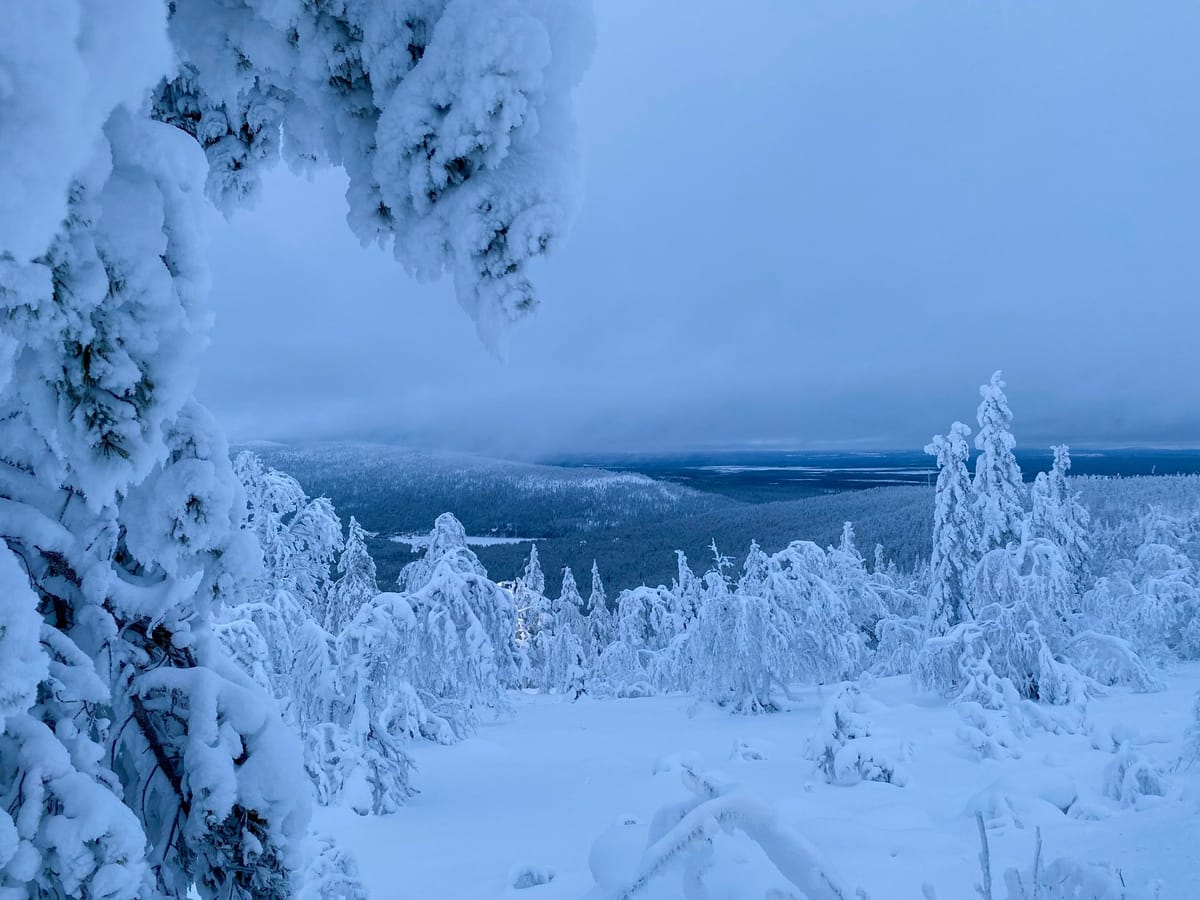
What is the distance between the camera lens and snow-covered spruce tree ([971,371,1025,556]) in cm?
1823

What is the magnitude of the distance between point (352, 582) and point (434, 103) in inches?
928

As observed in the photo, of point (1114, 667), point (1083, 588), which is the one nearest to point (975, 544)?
point (1114, 667)

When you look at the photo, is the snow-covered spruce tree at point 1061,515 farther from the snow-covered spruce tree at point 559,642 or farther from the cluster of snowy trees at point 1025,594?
the snow-covered spruce tree at point 559,642

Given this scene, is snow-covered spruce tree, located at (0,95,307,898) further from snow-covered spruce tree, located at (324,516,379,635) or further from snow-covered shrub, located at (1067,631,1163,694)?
snow-covered spruce tree, located at (324,516,379,635)

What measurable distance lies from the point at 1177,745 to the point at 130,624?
13.6m

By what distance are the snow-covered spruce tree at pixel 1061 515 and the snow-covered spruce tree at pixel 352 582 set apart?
2171cm

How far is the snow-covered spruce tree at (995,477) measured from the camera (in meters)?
18.2

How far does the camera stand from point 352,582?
23094 millimetres

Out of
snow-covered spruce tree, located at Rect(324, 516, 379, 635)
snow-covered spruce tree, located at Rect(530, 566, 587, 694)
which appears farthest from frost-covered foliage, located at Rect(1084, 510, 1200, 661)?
snow-covered spruce tree, located at Rect(324, 516, 379, 635)

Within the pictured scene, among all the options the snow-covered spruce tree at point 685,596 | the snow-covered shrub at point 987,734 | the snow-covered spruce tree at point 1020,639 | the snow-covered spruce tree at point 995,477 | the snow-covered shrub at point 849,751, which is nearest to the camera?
the snow-covered shrub at point 849,751

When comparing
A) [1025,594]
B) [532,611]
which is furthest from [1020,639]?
[532,611]

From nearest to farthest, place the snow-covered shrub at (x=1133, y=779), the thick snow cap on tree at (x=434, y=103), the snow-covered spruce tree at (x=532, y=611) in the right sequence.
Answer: the thick snow cap on tree at (x=434, y=103) < the snow-covered shrub at (x=1133, y=779) < the snow-covered spruce tree at (x=532, y=611)

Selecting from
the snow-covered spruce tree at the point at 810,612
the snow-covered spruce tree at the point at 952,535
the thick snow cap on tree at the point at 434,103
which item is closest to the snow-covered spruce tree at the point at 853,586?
the snow-covered spruce tree at the point at 810,612

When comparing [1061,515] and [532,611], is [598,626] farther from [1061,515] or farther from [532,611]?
[1061,515]
